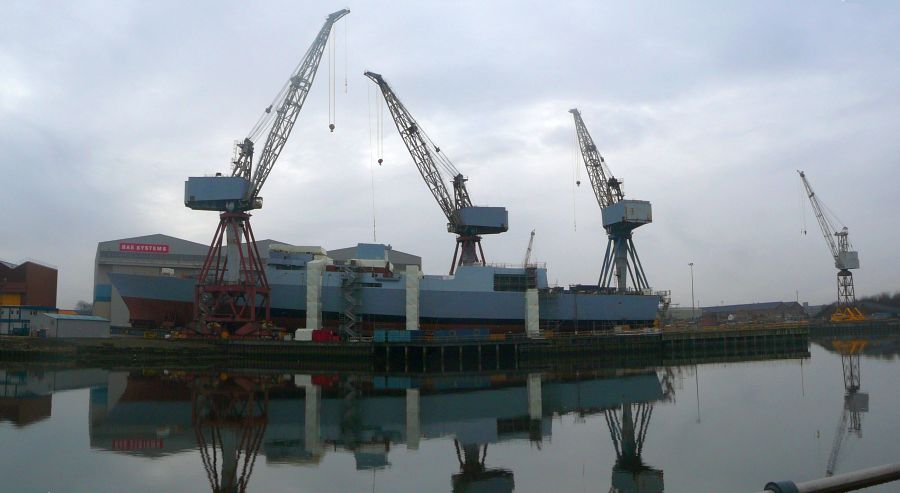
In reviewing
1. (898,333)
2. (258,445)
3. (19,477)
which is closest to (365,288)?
(258,445)

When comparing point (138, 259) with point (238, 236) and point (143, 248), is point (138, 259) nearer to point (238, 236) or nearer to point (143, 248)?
point (143, 248)

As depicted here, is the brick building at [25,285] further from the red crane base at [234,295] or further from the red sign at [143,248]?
the red crane base at [234,295]

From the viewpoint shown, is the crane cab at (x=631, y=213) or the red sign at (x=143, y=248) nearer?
the crane cab at (x=631, y=213)

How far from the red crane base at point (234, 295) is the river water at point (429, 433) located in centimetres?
1248

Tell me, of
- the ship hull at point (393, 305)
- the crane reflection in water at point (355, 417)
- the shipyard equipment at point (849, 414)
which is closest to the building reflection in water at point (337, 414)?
the crane reflection in water at point (355, 417)

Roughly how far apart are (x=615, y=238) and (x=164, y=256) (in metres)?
51.2

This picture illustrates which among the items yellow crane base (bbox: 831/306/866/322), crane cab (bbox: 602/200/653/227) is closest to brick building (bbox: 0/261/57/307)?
crane cab (bbox: 602/200/653/227)

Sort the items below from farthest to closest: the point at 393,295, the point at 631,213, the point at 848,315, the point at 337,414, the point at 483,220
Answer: the point at 848,315
the point at 631,213
the point at 483,220
the point at 393,295
the point at 337,414

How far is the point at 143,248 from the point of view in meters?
74.8

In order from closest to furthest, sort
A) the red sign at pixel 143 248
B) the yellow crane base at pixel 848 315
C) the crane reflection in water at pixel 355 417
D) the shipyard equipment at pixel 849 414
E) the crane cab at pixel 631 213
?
the crane reflection in water at pixel 355 417, the shipyard equipment at pixel 849 414, the crane cab at pixel 631 213, the red sign at pixel 143 248, the yellow crane base at pixel 848 315

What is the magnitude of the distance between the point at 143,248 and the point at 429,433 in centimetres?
6353

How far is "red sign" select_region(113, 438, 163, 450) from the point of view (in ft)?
63.2

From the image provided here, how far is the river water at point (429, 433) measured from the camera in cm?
1600

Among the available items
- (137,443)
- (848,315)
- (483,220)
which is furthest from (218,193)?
(848,315)
